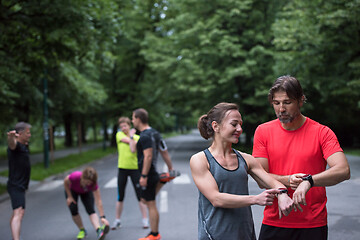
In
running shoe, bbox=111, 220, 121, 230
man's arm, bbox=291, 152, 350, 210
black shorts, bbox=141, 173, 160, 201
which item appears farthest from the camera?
running shoe, bbox=111, 220, 121, 230

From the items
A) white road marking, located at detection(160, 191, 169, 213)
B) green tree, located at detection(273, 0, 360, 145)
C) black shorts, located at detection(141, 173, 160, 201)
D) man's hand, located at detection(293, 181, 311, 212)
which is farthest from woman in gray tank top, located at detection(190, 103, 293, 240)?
green tree, located at detection(273, 0, 360, 145)

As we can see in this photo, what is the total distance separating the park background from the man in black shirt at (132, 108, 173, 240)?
2.35ft

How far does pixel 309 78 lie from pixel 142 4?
2002 centimetres

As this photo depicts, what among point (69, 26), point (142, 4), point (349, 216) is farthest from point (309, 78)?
point (142, 4)

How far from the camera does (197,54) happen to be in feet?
62.7

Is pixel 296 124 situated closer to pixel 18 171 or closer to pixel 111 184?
pixel 18 171

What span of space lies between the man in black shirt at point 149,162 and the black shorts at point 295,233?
10.3 ft

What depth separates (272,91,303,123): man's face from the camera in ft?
8.16

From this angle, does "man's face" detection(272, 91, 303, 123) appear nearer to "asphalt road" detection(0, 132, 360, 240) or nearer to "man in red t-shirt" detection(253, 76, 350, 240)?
"man in red t-shirt" detection(253, 76, 350, 240)

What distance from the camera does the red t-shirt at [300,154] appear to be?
8.25ft

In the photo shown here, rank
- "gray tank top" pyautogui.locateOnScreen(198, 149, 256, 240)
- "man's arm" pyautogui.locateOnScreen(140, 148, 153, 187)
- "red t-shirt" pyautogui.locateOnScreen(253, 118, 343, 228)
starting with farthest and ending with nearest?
"man's arm" pyautogui.locateOnScreen(140, 148, 153, 187) → "red t-shirt" pyautogui.locateOnScreen(253, 118, 343, 228) → "gray tank top" pyautogui.locateOnScreen(198, 149, 256, 240)

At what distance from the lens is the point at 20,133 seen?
18.2 ft

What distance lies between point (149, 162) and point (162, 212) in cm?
240

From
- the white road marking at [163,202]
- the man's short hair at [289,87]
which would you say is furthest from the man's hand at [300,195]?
the white road marking at [163,202]
